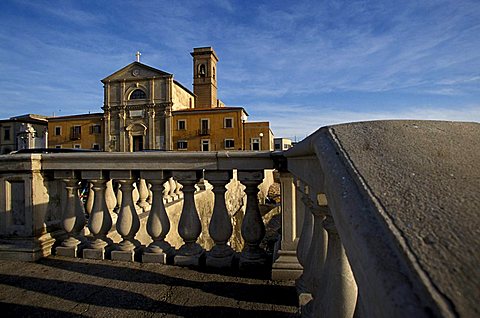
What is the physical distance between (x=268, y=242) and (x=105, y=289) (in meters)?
7.57

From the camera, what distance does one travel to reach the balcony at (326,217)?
0.56m

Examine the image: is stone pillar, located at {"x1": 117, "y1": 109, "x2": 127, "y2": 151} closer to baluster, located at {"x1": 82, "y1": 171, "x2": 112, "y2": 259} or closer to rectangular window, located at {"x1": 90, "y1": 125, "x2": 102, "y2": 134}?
rectangular window, located at {"x1": 90, "y1": 125, "x2": 102, "y2": 134}

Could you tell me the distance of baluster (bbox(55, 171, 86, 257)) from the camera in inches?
120

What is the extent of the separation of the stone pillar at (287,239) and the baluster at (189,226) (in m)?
0.77

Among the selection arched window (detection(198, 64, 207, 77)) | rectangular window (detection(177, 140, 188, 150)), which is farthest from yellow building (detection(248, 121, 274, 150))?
arched window (detection(198, 64, 207, 77))

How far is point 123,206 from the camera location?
9.54 ft

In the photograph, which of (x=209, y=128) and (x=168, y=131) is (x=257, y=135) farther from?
(x=168, y=131)

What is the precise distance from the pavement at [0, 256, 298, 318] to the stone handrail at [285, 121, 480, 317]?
962mm

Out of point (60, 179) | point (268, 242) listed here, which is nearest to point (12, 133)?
point (268, 242)

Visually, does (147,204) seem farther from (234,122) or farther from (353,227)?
(234,122)

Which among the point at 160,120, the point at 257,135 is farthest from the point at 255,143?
the point at 160,120

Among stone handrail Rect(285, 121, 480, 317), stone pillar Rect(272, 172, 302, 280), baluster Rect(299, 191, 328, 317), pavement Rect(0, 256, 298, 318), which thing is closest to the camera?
stone handrail Rect(285, 121, 480, 317)

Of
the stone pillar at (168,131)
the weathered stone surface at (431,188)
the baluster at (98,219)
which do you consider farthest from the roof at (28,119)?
the weathered stone surface at (431,188)

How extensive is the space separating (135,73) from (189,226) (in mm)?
34244
